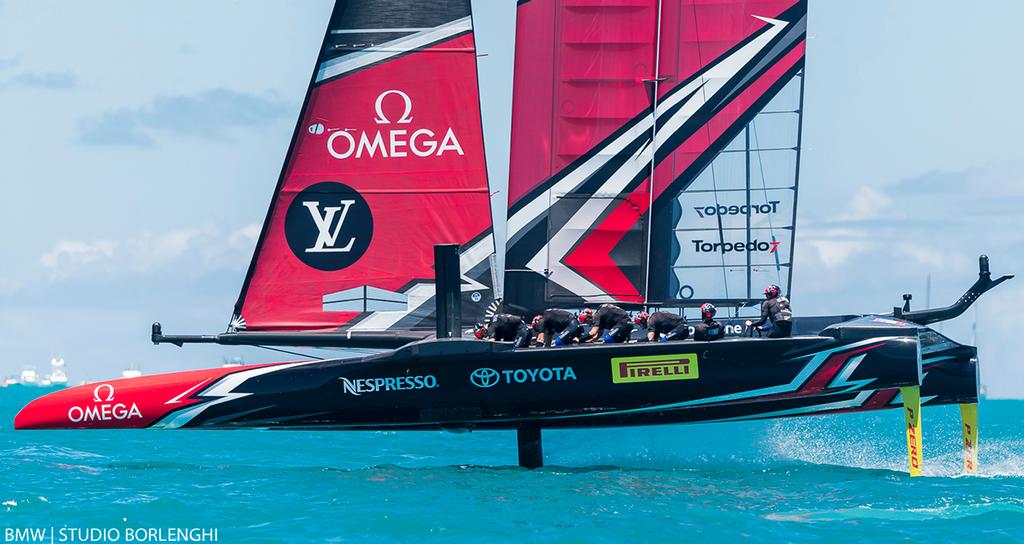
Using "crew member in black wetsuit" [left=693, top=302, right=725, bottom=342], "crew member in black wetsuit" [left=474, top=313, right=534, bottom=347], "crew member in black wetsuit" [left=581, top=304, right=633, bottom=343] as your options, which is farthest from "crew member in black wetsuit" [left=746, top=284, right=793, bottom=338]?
"crew member in black wetsuit" [left=474, top=313, right=534, bottom=347]

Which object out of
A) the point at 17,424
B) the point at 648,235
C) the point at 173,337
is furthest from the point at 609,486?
the point at 17,424

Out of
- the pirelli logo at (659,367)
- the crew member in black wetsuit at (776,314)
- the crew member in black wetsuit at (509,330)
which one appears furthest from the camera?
the crew member in black wetsuit at (509,330)

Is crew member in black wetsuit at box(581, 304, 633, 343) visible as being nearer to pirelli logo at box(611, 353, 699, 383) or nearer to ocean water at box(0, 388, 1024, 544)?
pirelli logo at box(611, 353, 699, 383)

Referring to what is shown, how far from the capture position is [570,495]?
15.2 metres

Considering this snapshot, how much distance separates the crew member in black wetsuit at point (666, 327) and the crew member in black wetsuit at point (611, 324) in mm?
280

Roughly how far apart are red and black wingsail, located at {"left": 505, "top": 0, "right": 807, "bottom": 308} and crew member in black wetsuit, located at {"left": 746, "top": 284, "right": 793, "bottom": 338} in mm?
1680

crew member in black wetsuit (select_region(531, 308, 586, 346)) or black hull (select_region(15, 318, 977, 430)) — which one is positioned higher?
crew member in black wetsuit (select_region(531, 308, 586, 346))

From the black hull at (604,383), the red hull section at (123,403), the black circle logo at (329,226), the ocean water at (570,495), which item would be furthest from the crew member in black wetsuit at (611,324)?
the red hull section at (123,403)

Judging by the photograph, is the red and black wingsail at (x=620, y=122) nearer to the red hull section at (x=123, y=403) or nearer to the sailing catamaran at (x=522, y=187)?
the sailing catamaran at (x=522, y=187)

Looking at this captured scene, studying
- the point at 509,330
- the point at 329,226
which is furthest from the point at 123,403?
the point at 509,330

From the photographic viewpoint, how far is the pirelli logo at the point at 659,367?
16.3 m

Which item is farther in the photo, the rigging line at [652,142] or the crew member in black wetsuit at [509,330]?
the rigging line at [652,142]

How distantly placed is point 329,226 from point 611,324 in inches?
157

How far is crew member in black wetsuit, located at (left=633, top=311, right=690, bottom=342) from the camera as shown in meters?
16.6
